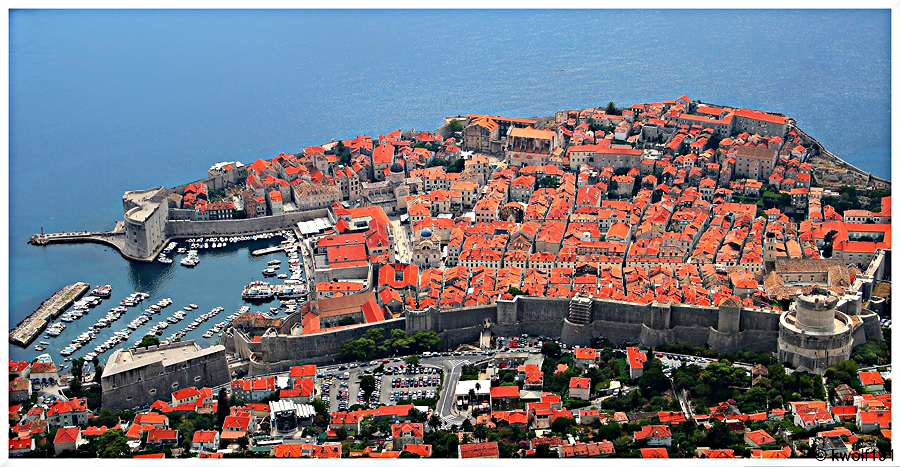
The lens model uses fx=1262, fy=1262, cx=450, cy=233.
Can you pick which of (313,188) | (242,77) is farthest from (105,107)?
(313,188)

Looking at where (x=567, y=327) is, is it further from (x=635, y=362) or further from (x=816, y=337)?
(x=816, y=337)

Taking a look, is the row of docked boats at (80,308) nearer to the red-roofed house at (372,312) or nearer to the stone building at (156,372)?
the stone building at (156,372)

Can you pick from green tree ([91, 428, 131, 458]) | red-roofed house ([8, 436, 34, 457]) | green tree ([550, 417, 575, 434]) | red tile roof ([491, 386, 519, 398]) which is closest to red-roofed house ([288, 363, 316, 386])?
green tree ([91, 428, 131, 458])

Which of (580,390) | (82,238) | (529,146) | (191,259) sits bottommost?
(580,390)

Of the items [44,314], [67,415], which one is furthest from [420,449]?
[44,314]

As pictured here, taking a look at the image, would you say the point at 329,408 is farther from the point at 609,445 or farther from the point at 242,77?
the point at 242,77
